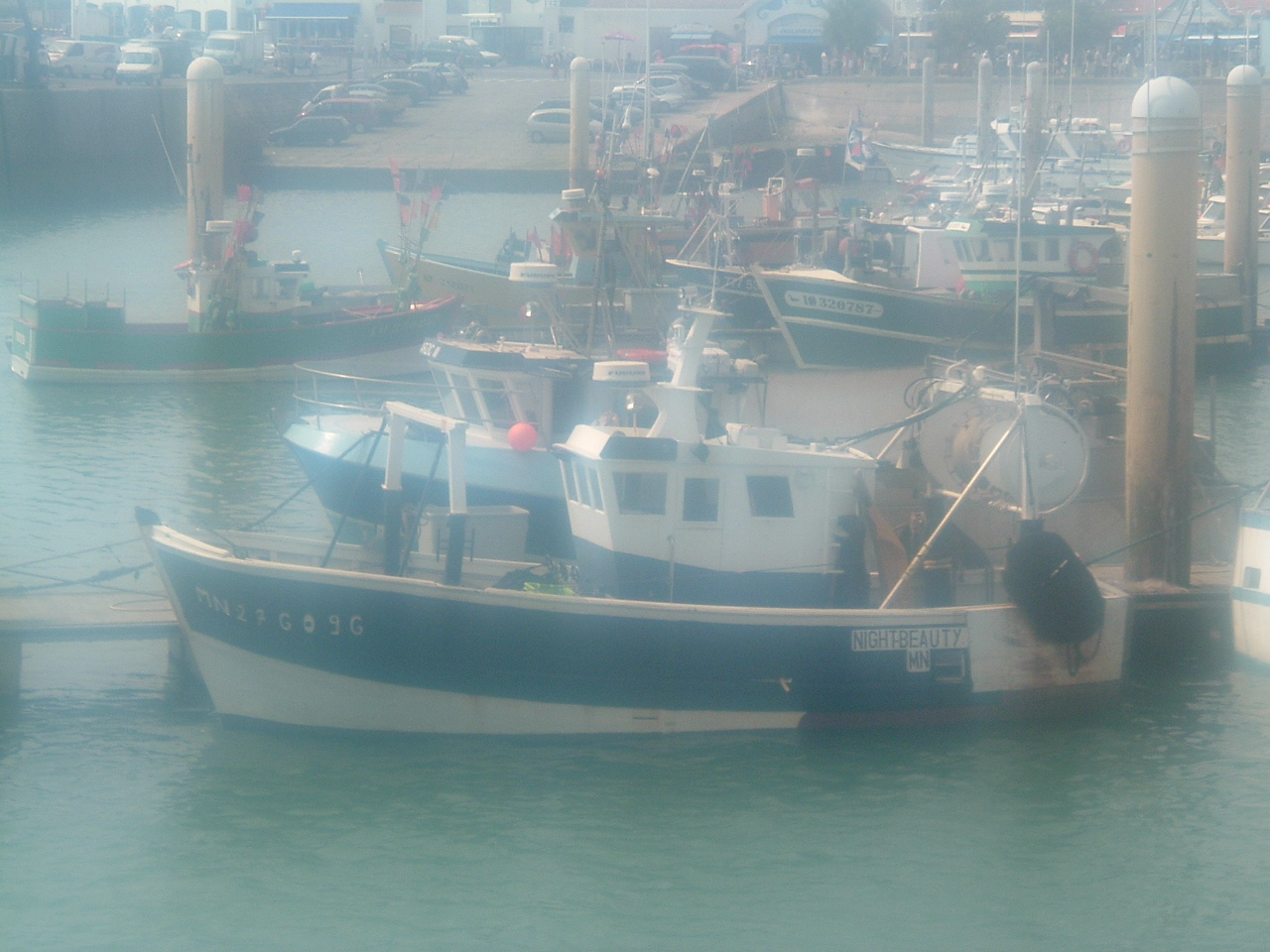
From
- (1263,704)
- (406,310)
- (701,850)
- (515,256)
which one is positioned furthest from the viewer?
(515,256)

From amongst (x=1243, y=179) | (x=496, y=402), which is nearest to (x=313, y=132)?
(x=1243, y=179)

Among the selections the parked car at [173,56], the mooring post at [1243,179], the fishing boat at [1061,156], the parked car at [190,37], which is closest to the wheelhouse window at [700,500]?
the mooring post at [1243,179]

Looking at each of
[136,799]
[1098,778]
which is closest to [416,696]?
[136,799]

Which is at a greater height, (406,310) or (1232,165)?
(1232,165)

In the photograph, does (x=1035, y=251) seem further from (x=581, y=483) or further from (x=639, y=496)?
(x=639, y=496)

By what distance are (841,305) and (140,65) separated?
132ft

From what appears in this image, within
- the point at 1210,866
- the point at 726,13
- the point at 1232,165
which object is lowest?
the point at 1210,866

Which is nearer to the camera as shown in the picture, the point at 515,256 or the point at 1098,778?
the point at 1098,778

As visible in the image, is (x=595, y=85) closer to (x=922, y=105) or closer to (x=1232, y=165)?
(x=922, y=105)

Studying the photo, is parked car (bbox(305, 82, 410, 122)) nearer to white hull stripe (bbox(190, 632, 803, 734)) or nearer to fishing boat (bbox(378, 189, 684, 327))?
fishing boat (bbox(378, 189, 684, 327))

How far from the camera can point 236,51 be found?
6756cm

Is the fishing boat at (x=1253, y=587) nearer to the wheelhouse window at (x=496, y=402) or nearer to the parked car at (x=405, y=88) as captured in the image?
the wheelhouse window at (x=496, y=402)

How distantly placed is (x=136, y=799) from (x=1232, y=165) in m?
22.7

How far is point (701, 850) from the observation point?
387 inches
